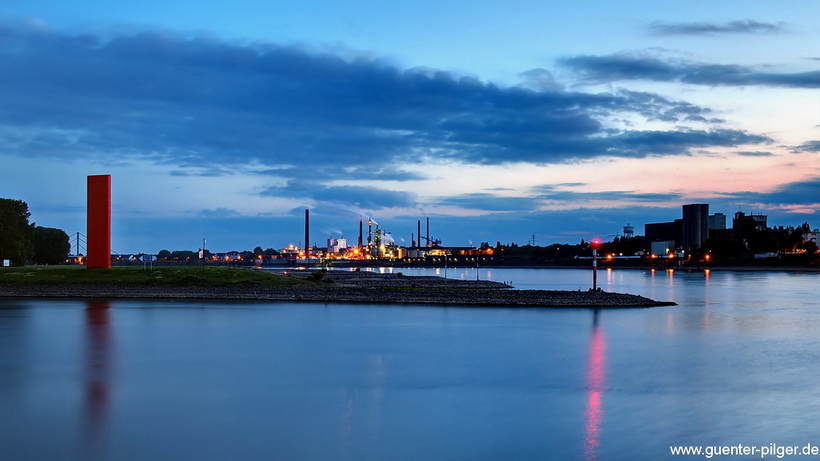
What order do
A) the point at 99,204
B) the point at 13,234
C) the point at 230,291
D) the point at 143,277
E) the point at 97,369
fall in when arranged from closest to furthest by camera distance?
the point at 97,369
the point at 230,291
the point at 99,204
the point at 143,277
the point at 13,234

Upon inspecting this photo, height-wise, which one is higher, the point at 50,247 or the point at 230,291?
the point at 50,247

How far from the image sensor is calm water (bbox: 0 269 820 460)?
11.4 m

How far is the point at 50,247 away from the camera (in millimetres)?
107500

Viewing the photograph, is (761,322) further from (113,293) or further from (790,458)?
(113,293)

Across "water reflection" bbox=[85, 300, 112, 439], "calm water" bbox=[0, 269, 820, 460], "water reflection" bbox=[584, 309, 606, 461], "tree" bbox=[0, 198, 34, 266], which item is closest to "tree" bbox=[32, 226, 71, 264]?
"tree" bbox=[0, 198, 34, 266]

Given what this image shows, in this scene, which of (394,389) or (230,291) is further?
(230,291)

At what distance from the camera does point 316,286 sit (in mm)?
54000

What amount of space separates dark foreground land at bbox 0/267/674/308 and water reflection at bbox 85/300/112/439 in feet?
43.9

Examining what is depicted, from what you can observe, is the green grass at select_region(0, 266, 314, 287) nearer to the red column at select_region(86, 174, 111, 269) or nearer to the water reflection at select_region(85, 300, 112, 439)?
the red column at select_region(86, 174, 111, 269)

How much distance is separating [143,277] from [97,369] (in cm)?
3600

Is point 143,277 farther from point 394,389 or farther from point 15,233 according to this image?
point 394,389

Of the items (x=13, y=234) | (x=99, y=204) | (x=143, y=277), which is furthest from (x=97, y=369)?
(x=13, y=234)

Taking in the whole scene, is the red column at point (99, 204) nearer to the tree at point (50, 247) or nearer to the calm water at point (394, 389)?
the calm water at point (394, 389)

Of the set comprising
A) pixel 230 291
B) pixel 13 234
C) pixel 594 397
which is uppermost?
pixel 13 234
